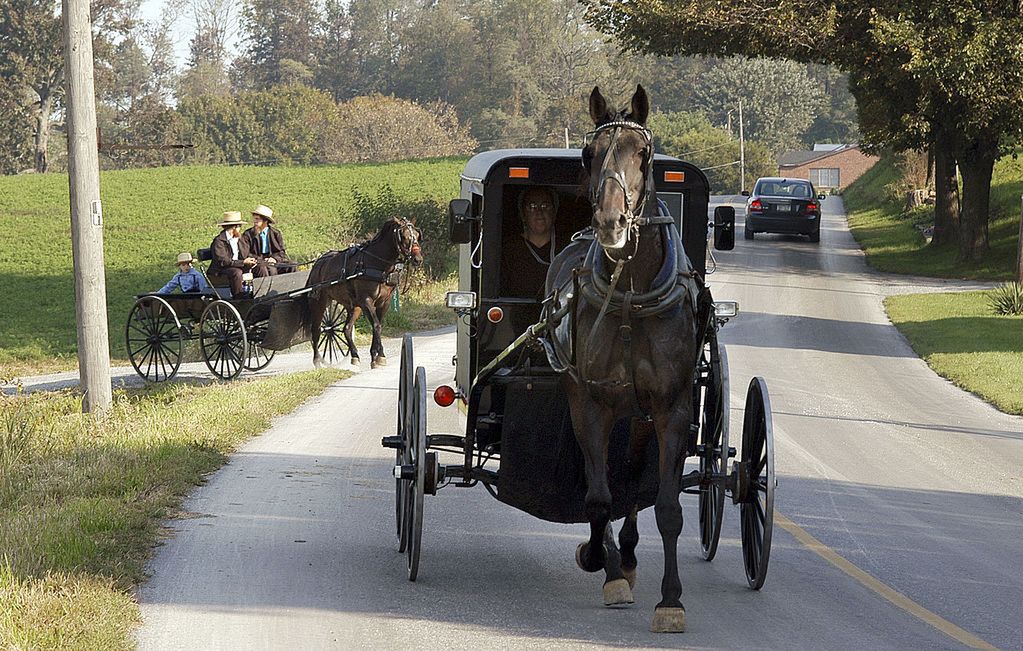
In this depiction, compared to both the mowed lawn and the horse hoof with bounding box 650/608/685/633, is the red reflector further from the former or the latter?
the mowed lawn

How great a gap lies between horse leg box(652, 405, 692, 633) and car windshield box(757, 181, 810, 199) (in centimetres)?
3986

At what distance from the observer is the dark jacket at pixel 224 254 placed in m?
18.9

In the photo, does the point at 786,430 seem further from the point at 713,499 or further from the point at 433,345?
the point at 433,345

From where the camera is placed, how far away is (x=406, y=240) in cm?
1931

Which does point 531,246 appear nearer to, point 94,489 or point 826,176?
point 94,489

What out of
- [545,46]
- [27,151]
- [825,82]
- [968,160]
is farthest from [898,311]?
[825,82]

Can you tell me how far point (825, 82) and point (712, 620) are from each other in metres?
151

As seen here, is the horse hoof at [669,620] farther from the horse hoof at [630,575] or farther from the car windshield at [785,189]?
the car windshield at [785,189]

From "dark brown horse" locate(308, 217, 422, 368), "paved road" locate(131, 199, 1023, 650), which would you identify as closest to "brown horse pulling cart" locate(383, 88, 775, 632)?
"paved road" locate(131, 199, 1023, 650)

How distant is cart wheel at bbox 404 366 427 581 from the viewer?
724 cm

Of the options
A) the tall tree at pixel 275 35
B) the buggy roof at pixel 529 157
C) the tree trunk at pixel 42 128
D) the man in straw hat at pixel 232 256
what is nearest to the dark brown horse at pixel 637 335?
the buggy roof at pixel 529 157

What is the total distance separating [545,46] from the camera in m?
110

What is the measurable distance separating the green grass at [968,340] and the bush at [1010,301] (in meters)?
0.26

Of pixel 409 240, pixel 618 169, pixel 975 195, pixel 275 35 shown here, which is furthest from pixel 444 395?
pixel 275 35
